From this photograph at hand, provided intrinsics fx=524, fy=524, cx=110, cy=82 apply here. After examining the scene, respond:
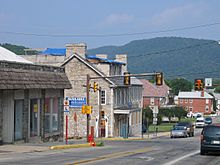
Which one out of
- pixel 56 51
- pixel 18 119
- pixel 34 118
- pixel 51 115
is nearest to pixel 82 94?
pixel 56 51

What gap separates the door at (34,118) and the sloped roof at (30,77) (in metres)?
1.44

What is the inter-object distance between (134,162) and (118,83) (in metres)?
45.1

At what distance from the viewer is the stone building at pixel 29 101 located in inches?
1182

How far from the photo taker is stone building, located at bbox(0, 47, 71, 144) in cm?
3002

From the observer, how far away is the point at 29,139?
3406 cm

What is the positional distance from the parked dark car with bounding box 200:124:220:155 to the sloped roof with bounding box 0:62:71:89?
1089 cm

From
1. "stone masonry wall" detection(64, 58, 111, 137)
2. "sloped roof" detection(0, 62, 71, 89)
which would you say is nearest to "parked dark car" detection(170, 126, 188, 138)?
"stone masonry wall" detection(64, 58, 111, 137)

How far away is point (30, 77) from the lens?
3247 centimetres

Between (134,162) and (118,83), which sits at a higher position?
(118,83)

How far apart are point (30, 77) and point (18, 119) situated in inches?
107

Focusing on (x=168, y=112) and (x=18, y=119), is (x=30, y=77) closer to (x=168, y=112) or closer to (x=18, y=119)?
(x=18, y=119)

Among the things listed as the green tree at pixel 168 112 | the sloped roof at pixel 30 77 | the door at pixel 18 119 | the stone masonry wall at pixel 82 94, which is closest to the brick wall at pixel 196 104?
the green tree at pixel 168 112

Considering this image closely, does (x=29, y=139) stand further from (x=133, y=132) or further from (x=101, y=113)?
(x=133, y=132)

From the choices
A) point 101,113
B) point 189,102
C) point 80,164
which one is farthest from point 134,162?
point 189,102
